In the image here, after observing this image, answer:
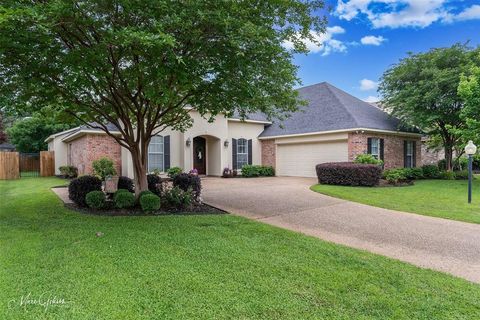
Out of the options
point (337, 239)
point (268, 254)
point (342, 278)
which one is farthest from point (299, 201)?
point (342, 278)

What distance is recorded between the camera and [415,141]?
20078 millimetres

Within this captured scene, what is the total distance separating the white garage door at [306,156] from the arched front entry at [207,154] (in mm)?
3975

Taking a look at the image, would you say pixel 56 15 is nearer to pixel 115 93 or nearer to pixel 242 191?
pixel 115 93

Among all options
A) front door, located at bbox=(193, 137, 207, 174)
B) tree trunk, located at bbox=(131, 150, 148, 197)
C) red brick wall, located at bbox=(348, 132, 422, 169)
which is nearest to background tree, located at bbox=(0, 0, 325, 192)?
tree trunk, located at bbox=(131, 150, 148, 197)

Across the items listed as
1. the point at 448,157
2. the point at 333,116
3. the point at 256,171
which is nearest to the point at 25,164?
the point at 256,171

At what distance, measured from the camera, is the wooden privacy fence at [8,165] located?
19.0 m

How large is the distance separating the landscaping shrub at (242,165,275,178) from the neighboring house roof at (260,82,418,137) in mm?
2236

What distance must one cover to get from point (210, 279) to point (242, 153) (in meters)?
16.6

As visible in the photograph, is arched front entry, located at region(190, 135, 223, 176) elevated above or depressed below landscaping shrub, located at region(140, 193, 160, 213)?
above

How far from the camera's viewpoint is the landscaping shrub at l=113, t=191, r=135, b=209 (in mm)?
8352

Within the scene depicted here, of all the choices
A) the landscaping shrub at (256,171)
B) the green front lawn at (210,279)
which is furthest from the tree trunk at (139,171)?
the landscaping shrub at (256,171)

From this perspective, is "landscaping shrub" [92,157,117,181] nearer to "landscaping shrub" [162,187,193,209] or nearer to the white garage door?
"landscaping shrub" [162,187,193,209]

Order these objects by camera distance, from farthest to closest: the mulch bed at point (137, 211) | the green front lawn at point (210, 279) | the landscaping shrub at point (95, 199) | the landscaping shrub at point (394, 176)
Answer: the landscaping shrub at point (394, 176) < the landscaping shrub at point (95, 199) < the mulch bed at point (137, 211) < the green front lawn at point (210, 279)

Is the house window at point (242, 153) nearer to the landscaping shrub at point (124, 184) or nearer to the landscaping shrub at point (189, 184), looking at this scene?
the landscaping shrub at point (189, 184)
